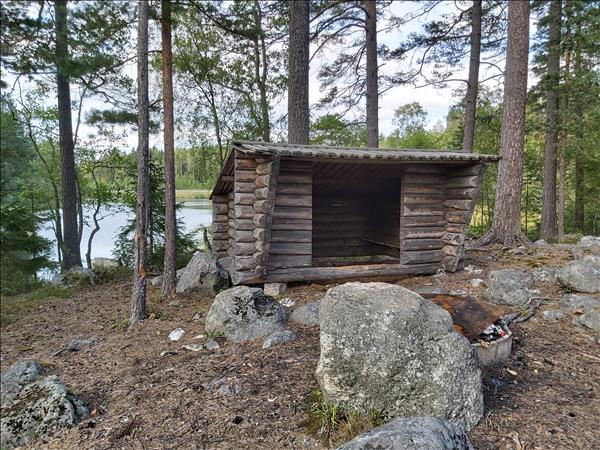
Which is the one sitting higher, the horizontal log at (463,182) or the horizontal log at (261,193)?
the horizontal log at (463,182)

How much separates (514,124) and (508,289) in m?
4.60

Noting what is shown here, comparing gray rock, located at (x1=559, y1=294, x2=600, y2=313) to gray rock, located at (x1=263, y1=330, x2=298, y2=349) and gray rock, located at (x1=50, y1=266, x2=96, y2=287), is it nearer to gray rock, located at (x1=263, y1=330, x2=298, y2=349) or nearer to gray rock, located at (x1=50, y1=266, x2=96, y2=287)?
gray rock, located at (x1=263, y1=330, x2=298, y2=349)

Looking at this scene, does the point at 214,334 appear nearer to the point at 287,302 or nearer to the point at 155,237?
the point at 287,302

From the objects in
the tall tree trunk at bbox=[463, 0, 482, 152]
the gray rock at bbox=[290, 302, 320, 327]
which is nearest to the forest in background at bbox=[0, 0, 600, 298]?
the tall tree trunk at bbox=[463, 0, 482, 152]

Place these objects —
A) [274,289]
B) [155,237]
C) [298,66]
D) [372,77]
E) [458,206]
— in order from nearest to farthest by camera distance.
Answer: [274,289] < [458,206] < [298,66] < [155,237] < [372,77]

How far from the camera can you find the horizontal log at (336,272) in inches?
241

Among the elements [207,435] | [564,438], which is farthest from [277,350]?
[564,438]

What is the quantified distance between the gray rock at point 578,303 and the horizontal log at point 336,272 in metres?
2.40

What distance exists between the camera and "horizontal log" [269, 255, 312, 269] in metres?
6.13

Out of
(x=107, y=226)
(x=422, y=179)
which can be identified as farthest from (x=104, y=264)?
(x=422, y=179)

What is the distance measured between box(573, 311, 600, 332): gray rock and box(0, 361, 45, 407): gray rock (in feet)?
19.3

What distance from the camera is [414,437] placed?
1.88 meters

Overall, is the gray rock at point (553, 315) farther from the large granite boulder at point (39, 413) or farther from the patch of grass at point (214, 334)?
the large granite boulder at point (39, 413)

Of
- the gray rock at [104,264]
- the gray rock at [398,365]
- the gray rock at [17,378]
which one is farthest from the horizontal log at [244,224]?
the gray rock at [104,264]
